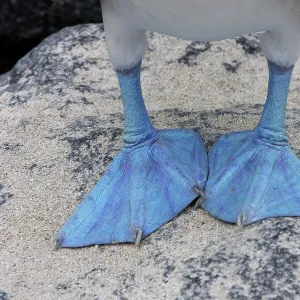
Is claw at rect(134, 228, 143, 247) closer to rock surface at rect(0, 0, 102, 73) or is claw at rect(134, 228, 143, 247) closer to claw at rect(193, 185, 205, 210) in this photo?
claw at rect(193, 185, 205, 210)

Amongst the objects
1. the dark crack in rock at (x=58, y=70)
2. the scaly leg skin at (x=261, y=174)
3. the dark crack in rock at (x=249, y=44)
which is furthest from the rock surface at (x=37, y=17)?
the scaly leg skin at (x=261, y=174)

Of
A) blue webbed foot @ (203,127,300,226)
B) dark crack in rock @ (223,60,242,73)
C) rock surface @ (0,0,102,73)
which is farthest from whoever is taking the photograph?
rock surface @ (0,0,102,73)

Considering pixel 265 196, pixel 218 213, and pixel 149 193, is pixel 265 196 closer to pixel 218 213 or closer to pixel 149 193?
pixel 218 213

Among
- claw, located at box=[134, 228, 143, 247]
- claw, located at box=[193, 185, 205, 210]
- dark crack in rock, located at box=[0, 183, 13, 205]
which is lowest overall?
dark crack in rock, located at box=[0, 183, 13, 205]

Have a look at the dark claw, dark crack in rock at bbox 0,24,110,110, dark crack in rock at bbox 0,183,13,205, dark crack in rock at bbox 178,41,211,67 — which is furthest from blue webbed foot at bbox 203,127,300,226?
dark crack in rock at bbox 178,41,211,67

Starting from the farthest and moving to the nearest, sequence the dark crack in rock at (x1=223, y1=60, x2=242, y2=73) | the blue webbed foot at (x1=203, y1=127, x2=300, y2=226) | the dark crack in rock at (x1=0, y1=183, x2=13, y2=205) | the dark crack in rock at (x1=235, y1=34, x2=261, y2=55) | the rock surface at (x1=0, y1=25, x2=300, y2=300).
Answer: the dark crack in rock at (x1=235, y1=34, x2=261, y2=55)
the dark crack in rock at (x1=223, y1=60, x2=242, y2=73)
the dark crack in rock at (x1=0, y1=183, x2=13, y2=205)
the blue webbed foot at (x1=203, y1=127, x2=300, y2=226)
the rock surface at (x1=0, y1=25, x2=300, y2=300)

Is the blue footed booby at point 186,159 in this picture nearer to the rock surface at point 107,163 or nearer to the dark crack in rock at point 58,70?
the rock surface at point 107,163

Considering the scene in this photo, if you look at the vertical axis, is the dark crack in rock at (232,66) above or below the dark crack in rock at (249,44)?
below

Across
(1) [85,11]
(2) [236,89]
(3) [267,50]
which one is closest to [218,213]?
(3) [267,50]

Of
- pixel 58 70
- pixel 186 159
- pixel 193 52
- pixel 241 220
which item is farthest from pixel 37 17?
pixel 241 220
